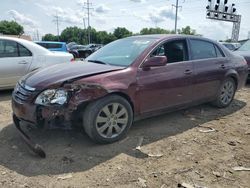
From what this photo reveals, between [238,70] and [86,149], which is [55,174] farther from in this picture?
[238,70]

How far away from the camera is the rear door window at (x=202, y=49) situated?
5309mm

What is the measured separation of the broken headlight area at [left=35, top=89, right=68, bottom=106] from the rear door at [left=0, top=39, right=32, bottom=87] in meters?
3.35

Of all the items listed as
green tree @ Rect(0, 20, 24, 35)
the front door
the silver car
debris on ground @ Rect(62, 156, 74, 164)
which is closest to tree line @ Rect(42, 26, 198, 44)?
green tree @ Rect(0, 20, 24, 35)

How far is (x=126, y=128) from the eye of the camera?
430cm

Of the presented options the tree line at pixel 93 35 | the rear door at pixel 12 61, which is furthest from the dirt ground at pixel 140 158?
the tree line at pixel 93 35

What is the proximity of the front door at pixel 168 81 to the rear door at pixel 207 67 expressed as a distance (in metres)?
0.20

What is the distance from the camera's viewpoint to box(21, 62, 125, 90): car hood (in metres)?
3.89

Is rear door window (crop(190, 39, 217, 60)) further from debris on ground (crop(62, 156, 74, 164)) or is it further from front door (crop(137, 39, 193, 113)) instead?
debris on ground (crop(62, 156, 74, 164))

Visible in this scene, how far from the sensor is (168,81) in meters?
4.67

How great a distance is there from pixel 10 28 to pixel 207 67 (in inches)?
3124

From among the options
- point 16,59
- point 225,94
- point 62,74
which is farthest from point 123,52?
point 16,59

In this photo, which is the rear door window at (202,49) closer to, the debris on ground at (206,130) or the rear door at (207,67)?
the rear door at (207,67)

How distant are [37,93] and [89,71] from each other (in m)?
0.78

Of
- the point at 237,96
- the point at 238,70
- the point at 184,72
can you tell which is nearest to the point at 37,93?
the point at 184,72
